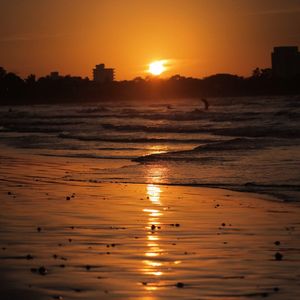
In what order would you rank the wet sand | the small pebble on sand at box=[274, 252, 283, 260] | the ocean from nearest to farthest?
the wet sand → the small pebble on sand at box=[274, 252, 283, 260] → the ocean

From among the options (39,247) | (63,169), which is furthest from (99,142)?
(39,247)

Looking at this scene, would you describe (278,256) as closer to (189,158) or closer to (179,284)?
(179,284)

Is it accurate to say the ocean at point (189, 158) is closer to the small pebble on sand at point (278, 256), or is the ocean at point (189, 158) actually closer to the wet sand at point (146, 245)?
the wet sand at point (146, 245)

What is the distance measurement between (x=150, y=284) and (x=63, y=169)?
14658 millimetres

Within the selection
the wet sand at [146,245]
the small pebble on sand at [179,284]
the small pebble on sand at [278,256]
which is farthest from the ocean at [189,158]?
the small pebble on sand at [179,284]

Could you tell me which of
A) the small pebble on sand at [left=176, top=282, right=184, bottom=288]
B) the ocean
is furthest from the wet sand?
the ocean

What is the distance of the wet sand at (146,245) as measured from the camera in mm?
7875

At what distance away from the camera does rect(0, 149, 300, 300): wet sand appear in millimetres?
7875

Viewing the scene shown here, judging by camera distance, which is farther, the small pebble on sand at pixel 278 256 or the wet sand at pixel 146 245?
the small pebble on sand at pixel 278 256

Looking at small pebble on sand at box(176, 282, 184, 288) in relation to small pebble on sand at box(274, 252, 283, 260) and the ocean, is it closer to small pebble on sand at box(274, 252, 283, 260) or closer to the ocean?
small pebble on sand at box(274, 252, 283, 260)

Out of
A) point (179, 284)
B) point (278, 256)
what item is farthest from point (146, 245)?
point (179, 284)

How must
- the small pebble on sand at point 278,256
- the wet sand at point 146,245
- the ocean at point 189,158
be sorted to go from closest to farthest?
the wet sand at point 146,245 → the small pebble on sand at point 278,256 → the ocean at point 189,158

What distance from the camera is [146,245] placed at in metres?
10.1

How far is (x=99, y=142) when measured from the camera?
121 feet
